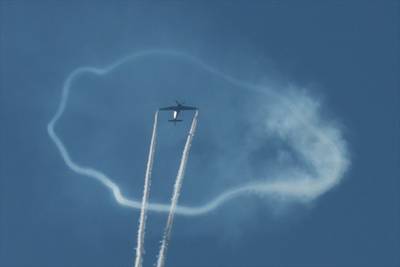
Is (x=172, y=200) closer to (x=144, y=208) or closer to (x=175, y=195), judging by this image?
(x=175, y=195)

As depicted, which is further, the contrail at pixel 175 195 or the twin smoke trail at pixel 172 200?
the twin smoke trail at pixel 172 200

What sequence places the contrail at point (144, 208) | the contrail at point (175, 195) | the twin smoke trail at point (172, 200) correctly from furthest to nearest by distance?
the contrail at point (144, 208)
the twin smoke trail at point (172, 200)
the contrail at point (175, 195)

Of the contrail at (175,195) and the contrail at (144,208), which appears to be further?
the contrail at (144,208)

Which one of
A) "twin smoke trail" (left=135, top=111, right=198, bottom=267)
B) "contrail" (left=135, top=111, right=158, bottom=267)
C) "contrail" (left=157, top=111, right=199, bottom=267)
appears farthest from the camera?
"contrail" (left=135, top=111, right=158, bottom=267)

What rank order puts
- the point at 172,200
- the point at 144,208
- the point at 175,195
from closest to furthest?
the point at 172,200, the point at 175,195, the point at 144,208

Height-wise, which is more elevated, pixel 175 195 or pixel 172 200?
pixel 175 195

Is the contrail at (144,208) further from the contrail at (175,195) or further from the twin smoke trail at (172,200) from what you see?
the contrail at (175,195)

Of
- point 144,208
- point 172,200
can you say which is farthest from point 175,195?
point 144,208

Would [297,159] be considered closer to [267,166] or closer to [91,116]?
[267,166]

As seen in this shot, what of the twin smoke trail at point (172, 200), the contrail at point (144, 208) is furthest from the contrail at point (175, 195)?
the contrail at point (144, 208)

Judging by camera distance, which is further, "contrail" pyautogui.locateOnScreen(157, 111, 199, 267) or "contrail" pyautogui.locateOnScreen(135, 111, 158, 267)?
"contrail" pyautogui.locateOnScreen(135, 111, 158, 267)

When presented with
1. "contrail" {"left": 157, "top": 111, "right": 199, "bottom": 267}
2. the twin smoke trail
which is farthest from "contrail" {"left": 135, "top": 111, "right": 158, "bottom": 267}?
"contrail" {"left": 157, "top": 111, "right": 199, "bottom": 267}

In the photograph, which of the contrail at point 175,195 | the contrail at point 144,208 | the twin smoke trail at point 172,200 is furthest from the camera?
the contrail at point 144,208

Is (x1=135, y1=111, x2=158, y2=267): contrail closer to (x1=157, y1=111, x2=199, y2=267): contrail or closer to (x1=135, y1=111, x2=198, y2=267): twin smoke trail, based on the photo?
(x1=135, y1=111, x2=198, y2=267): twin smoke trail
